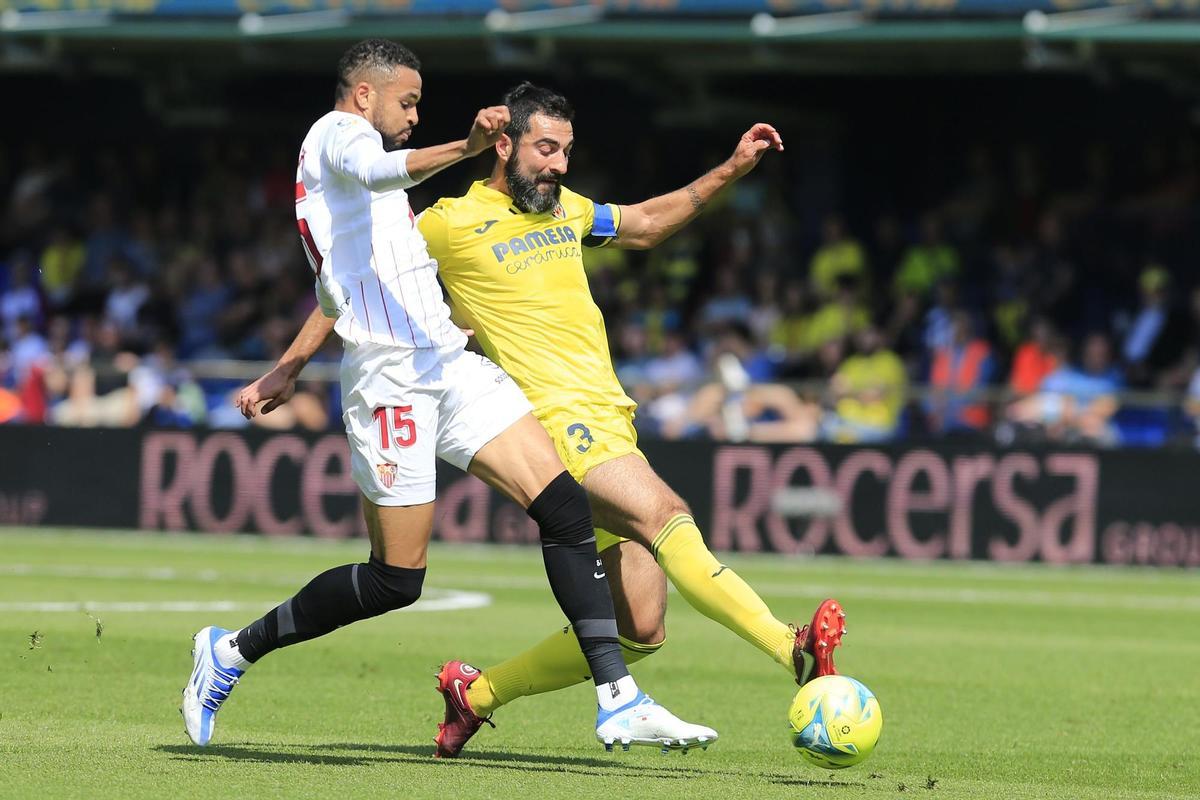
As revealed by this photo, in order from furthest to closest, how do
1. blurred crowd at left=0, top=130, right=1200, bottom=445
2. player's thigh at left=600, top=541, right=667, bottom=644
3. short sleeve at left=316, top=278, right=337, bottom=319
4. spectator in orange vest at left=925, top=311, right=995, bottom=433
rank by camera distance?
blurred crowd at left=0, top=130, right=1200, bottom=445 → spectator in orange vest at left=925, top=311, right=995, bottom=433 → player's thigh at left=600, top=541, right=667, bottom=644 → short sleeve at left=316, top=278, right=337, bottom=319

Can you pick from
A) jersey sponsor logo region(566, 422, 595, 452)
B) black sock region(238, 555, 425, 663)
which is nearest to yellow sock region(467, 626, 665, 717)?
black sock region(238, 555, 425, 663)

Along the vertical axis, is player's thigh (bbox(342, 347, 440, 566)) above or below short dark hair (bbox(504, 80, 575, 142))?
below

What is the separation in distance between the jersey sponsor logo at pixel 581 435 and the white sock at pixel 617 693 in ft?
2.98

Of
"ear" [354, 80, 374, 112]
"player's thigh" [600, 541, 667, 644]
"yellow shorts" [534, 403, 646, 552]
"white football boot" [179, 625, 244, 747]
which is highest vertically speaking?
"ear" [354, 80, 374, 112]

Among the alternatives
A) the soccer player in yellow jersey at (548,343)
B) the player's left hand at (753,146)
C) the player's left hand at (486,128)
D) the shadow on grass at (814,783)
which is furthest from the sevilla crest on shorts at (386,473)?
the player's left hand at (753,146)

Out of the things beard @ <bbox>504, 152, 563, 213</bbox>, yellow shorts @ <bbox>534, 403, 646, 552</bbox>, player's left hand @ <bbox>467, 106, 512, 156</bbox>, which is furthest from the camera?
beard @ <bbox>504, 152, 563, 213</bbox>

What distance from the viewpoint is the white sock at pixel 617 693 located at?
6.52 m

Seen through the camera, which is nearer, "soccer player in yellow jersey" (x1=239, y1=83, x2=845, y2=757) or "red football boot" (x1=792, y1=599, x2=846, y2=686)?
"red football boot" (x1=792, y1=599, x2=846, y2=686)

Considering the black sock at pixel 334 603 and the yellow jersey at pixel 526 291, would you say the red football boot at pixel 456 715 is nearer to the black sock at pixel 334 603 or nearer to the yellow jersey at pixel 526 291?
the black sock at pixel 334 603

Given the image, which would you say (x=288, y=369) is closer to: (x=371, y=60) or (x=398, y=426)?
(x=398, y=426)

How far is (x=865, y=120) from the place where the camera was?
84.3ft

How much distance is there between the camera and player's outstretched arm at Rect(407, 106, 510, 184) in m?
6.07

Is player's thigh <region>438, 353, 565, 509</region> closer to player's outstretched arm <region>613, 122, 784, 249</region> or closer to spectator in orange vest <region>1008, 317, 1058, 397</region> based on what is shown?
player's outstretched arm <region>613, 122, 784, 249</region>

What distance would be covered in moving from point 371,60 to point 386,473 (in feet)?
4.79
